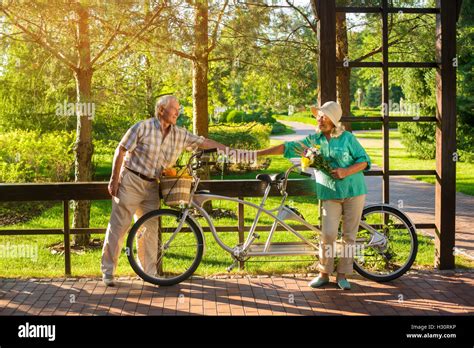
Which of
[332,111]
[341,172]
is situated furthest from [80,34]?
[341,172]

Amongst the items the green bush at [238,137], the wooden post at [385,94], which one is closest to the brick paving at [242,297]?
the wooden post at [385,94]

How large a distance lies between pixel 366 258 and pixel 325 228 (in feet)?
2.24

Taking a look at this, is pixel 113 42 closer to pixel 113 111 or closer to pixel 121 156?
pixel 113 111

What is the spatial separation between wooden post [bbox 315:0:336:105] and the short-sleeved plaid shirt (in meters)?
1.35

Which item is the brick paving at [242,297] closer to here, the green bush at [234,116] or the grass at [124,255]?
the grass at [124,255]

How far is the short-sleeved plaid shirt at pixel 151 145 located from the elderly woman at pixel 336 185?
76 centimetres

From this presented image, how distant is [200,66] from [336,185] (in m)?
6.48

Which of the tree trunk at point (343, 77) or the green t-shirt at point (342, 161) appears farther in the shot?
the tree trunk at point (343, 77)

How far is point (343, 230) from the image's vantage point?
605 centimetres

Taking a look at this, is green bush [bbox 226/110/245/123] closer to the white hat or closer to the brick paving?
the brick paving

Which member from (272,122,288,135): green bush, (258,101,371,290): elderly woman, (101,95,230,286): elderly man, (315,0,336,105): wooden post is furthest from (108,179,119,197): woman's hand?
(272,122,288,135): green bush

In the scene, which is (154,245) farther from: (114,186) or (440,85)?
(440,85)

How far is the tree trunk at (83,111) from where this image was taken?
10102 mm

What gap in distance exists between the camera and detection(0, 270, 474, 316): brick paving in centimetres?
535
